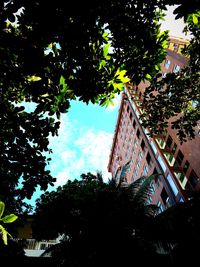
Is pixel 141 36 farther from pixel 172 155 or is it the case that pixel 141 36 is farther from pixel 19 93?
pixel 172 155

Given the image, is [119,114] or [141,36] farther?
[119,114]

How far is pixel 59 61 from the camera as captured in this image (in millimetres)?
6148

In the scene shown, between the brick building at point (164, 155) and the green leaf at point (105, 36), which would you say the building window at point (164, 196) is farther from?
the green leaf at point (105, 36)

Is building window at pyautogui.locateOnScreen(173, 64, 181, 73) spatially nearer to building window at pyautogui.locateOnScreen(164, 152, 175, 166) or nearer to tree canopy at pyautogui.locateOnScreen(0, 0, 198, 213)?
building window at pyautogui.locateOnScreen(164, 152, 175, 166)

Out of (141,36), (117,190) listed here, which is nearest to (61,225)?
(117,190)

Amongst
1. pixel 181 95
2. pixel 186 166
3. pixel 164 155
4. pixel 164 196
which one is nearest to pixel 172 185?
pixel 186 166

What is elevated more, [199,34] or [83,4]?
[199,34]

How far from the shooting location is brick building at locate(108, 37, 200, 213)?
23422mm

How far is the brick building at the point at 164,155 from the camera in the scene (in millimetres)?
23422

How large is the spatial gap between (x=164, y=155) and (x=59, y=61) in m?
24.1

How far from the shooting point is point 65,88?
5594mm

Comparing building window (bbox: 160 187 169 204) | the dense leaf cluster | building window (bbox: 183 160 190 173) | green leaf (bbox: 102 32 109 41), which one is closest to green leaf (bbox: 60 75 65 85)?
the dense leaf cluster

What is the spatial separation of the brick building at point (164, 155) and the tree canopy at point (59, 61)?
6.02m

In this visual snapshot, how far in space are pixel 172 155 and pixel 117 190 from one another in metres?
16.9
